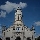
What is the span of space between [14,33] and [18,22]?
4.21 meters

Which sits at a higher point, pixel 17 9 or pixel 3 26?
pixel 17 9

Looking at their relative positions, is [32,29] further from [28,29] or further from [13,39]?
[13,39]

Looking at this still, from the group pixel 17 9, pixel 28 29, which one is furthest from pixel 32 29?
pixel 17 9

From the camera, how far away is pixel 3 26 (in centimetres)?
5631

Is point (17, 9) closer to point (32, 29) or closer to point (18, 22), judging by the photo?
point (18, 22)

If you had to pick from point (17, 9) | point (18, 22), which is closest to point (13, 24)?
point (18, 22)

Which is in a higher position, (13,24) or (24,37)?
(13,24)

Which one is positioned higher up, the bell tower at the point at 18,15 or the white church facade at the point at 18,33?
the bell tower at the point at 18,15

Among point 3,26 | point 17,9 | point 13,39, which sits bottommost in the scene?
point 13,39

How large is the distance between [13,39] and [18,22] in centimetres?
623

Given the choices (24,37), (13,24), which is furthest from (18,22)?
(24,37)

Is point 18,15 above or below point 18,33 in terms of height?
above

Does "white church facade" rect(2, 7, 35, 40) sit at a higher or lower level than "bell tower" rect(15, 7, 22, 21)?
lower

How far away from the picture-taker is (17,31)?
55.8 m
